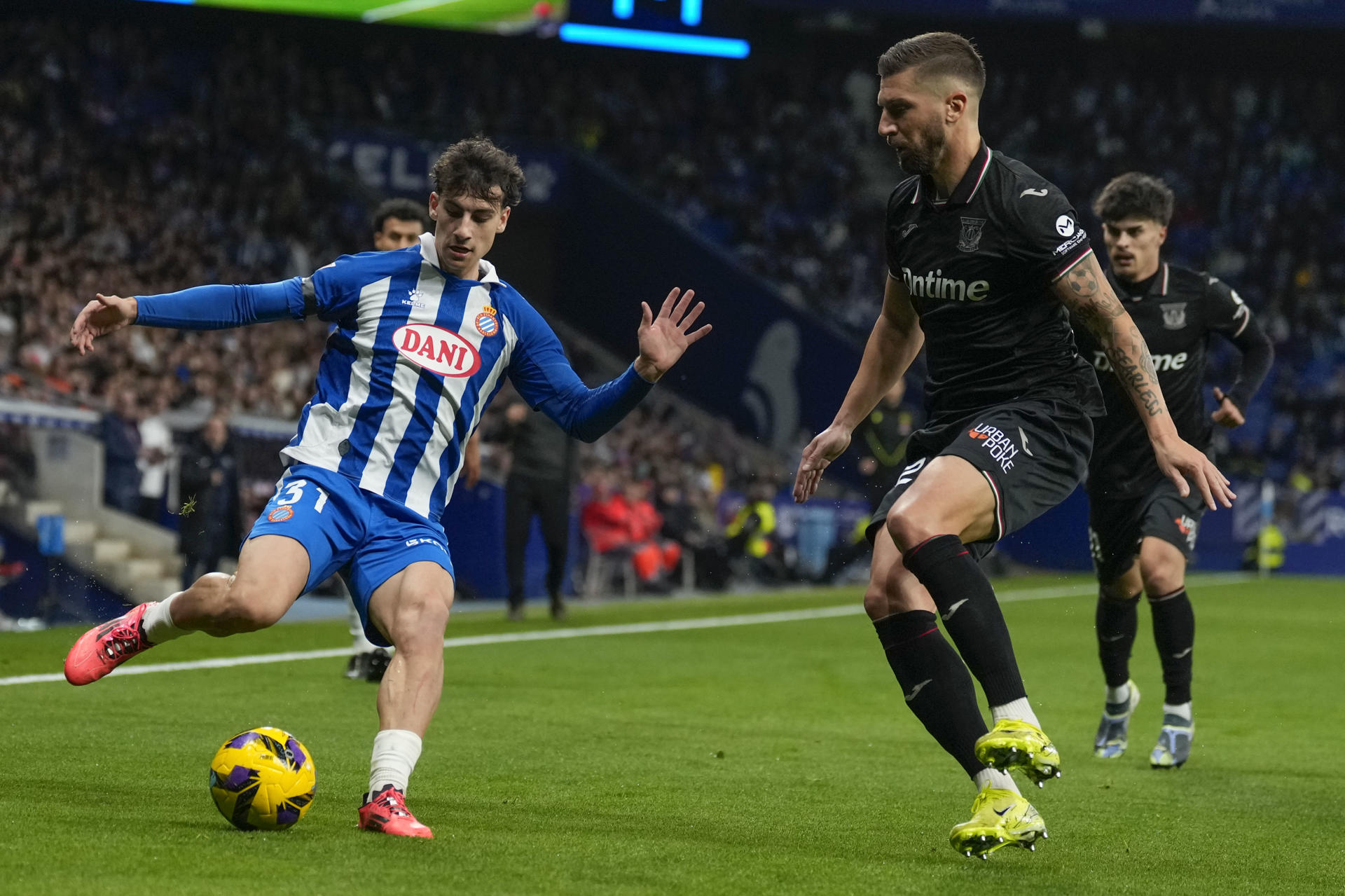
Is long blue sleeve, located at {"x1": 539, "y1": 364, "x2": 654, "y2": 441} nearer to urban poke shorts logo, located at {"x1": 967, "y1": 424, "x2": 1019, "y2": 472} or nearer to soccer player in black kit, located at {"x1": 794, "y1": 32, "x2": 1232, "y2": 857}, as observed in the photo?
soccer player in black kit, located at {"x1": 794, "y1": 32, "x2": 1232, "y2": 857}

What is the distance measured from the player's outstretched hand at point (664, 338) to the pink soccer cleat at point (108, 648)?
178cm

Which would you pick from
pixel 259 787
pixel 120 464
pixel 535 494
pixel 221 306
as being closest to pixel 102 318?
pixel 221 306

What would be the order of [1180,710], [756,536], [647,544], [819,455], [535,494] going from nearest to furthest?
[819,455], [1180,710], [535,494], [647,544], [756,536]

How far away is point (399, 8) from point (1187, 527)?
20790 mm

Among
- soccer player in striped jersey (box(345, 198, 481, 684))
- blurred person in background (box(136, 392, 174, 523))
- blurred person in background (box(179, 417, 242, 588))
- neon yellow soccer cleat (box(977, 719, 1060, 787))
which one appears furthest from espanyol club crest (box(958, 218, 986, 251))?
blurred person in background (box(136, 392, 174, 523))

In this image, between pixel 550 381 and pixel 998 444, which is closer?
pixel 998 444

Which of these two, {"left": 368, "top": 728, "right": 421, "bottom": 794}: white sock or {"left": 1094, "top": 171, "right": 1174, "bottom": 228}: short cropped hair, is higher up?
{"left": 1094, "top": 171, "right": 1174, "bottom": 228}: short cropped hair

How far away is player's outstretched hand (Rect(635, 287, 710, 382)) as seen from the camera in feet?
16.3

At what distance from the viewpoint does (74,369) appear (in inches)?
716

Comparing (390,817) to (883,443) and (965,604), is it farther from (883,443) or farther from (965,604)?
(883,443)

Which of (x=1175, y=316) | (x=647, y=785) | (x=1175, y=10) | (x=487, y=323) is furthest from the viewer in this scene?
(x=1175, y=10)

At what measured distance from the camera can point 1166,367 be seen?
7.06 metres

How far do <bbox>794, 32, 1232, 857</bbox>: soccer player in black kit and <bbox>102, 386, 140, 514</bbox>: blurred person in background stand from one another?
10145 millimetres

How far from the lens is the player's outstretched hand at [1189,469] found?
4.48 metres
